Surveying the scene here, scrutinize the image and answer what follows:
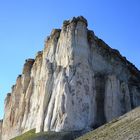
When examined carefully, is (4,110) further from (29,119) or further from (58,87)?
(58,87)

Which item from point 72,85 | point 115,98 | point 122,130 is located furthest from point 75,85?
point 122,130

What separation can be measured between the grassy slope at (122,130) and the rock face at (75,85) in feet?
27.8

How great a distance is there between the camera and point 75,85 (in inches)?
2325

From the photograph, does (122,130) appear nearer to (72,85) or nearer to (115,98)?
(72,85)

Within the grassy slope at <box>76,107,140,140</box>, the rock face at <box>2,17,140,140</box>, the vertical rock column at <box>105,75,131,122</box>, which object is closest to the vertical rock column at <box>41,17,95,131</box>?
the rock face at <box>2,17,140,140</box>

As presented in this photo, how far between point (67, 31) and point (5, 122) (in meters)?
26.4

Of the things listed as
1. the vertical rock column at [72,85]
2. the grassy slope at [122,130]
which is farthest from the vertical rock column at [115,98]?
the grassy slope at [122,130]

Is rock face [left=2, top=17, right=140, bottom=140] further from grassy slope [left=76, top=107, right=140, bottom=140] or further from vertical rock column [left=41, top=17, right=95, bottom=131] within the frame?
grassy slope [left=76, top=107, right=140, bottom=140]

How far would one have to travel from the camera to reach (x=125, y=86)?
69.4 meters

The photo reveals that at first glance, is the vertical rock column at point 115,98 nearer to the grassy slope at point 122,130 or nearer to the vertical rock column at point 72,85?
the vertical rock column at point 72,85

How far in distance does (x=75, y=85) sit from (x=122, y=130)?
1701 centimetres

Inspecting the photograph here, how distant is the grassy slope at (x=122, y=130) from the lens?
4008cm

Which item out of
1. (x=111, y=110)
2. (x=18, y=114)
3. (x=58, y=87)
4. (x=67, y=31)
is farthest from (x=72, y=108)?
(x=18, y=114)

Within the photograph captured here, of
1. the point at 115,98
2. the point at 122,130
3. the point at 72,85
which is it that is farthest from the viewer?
the point at 115,98
